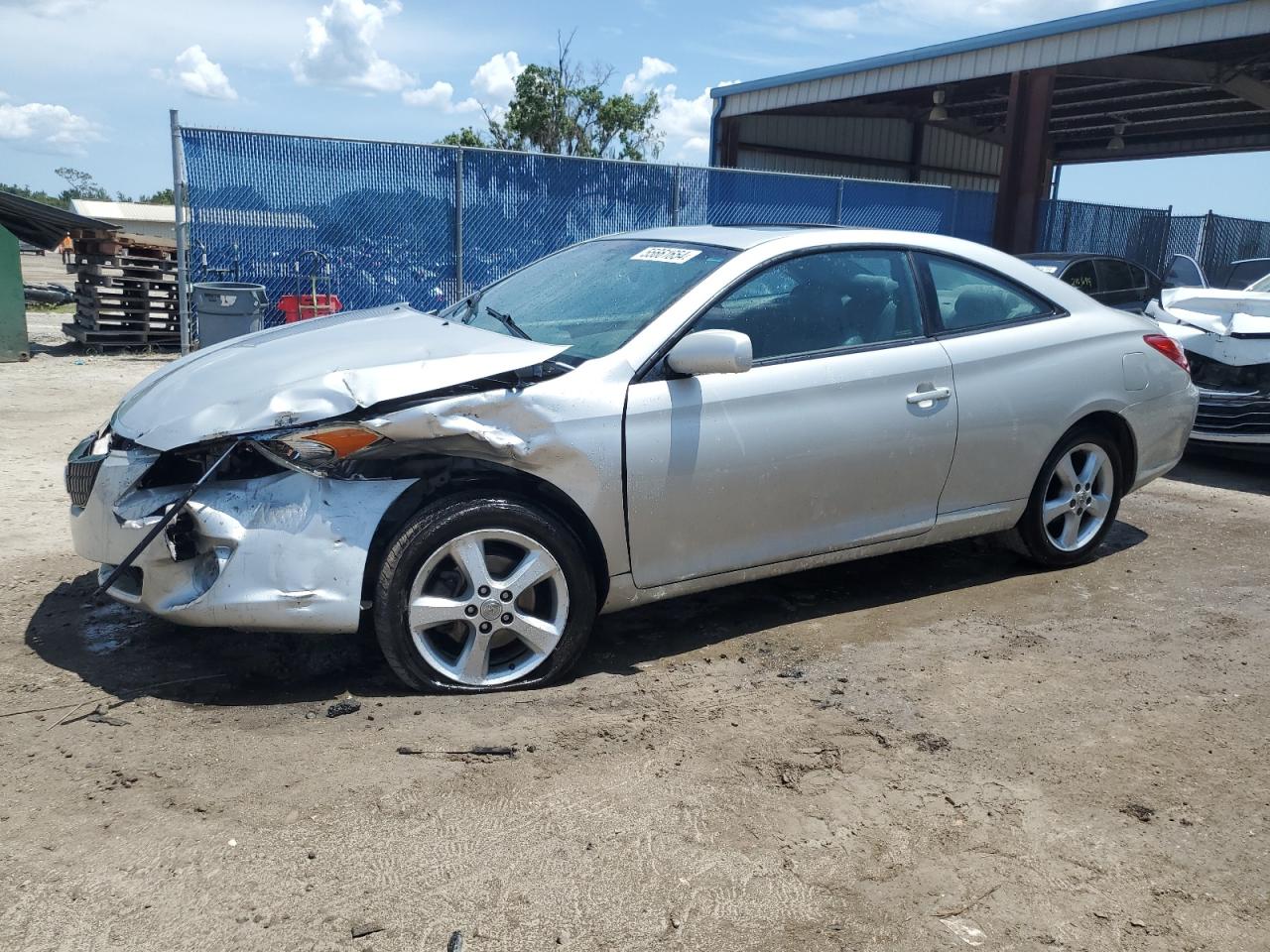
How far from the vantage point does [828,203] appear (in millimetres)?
16344

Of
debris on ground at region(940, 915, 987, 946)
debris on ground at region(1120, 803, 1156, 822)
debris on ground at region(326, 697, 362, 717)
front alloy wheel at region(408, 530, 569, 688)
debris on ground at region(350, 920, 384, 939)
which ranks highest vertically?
front alloy wheel at region(408, 530, 569, 688)

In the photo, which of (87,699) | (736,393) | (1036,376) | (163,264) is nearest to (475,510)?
(736,393)

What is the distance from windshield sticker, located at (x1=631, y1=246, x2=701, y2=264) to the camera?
4445 millimetres

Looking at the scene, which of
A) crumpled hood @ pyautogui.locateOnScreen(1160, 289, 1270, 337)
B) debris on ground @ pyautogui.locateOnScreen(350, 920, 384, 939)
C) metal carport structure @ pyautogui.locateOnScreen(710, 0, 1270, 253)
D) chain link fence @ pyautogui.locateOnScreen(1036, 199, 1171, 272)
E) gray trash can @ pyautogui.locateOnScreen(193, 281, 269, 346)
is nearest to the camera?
debris on ground @ pyautogui.locateOnScreen(350, 920, 384, 939)

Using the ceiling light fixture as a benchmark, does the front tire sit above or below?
below

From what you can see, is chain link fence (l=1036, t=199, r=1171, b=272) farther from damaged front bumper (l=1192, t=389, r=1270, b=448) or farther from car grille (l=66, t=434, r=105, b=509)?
car grille (l=66, t=434, r=105, b=509)

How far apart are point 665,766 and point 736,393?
57.1 inches

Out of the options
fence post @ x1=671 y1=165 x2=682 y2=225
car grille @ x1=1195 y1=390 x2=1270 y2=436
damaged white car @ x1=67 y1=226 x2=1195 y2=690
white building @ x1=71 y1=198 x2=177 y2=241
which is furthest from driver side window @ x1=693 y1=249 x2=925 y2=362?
white building @ x1=71 y1=198 x2=177 y2=241

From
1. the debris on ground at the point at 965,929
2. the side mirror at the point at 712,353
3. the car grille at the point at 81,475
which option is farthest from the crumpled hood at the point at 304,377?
the debris on ground at the point at 965,929

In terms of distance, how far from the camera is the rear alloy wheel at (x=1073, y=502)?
5078 millimetres

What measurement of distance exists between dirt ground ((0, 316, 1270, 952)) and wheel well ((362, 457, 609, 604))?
0.46 meters

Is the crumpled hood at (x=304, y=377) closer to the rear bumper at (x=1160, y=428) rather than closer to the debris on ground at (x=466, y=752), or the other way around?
the debris on ground at (x=466, y=752)

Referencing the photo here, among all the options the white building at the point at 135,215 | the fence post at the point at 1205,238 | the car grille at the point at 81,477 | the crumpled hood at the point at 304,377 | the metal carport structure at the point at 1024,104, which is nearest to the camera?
the crumpled hood at the point at 304,377

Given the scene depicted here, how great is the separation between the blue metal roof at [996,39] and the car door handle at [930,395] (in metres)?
11.4
